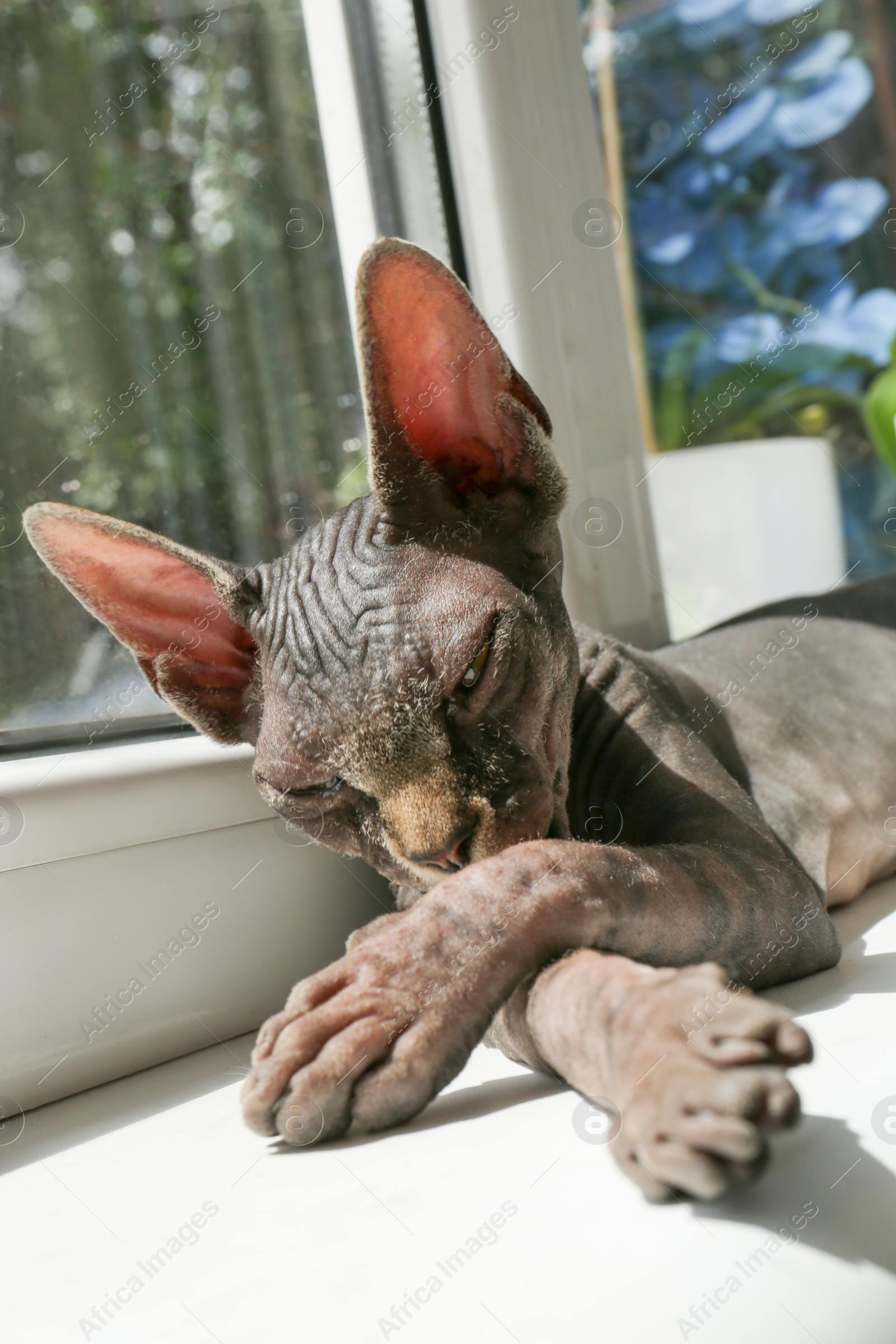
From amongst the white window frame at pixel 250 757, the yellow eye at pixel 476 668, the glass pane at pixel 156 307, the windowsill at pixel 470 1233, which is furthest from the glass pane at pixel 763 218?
the windowsill at pixel 470 1233

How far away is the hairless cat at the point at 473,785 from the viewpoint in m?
0.84

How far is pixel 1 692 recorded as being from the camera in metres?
1.53

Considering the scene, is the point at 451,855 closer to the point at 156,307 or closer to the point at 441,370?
the point at 441,370

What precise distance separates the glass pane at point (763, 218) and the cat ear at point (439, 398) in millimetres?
2098

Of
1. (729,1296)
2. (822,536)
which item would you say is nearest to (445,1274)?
(729,1296)

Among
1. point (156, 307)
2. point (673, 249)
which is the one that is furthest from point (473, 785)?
point (673, 249)

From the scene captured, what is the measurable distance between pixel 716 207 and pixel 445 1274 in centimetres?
381

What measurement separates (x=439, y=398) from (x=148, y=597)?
1.45 ft

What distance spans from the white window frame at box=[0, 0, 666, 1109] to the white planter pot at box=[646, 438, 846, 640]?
1.63ft

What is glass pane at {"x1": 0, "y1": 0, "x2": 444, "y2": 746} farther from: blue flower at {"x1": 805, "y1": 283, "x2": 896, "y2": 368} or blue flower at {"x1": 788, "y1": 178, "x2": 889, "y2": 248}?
blue flower at {"x1": 788, "y1": 178, "x2": 889, "y2": 248}

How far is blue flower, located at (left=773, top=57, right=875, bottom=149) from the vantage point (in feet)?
11.8

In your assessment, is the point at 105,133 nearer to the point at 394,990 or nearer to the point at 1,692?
the point at 1,692

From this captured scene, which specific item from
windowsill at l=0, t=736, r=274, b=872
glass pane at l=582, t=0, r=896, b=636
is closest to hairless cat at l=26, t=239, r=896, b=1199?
windowsill at l=0, t=736, r=274, b=872

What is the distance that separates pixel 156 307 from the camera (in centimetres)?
184
